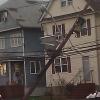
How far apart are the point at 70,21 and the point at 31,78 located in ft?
29.5

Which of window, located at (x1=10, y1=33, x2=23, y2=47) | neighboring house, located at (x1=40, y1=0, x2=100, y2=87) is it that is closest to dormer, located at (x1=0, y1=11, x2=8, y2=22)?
window, located at (x1=10, y1=33, x2=23, y2=47)

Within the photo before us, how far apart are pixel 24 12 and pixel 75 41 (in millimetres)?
11689

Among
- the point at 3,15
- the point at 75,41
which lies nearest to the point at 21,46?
the point at 3,15

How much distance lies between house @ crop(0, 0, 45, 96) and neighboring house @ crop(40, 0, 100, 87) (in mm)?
4223

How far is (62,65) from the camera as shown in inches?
1528

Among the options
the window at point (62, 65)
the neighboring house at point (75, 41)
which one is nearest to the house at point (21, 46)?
the neighboring house at point (75, 41)

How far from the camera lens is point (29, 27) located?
45.3 meters

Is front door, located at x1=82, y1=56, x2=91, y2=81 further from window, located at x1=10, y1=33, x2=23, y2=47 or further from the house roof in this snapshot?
window, located at x1=10, y1=33, x2=23, y2=47

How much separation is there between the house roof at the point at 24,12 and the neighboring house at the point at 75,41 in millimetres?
4469

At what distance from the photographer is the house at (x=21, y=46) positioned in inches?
1758

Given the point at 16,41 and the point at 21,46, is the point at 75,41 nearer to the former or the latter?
the point at 21,46

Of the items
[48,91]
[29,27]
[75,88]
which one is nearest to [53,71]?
[48,91]

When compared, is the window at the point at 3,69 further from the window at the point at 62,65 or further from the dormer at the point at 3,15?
the window at the point at 62,65

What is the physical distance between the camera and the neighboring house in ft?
118
